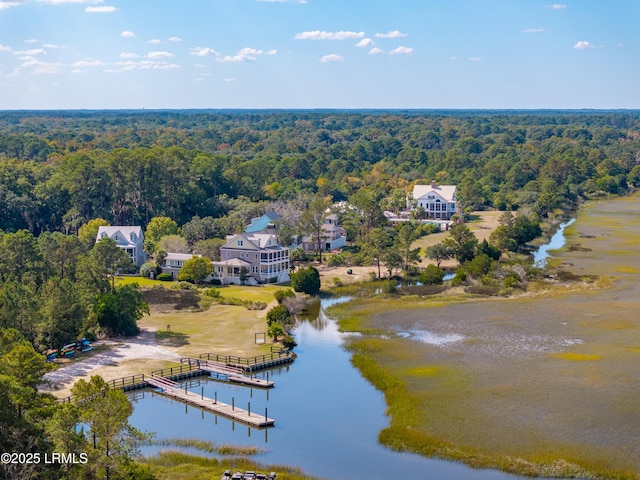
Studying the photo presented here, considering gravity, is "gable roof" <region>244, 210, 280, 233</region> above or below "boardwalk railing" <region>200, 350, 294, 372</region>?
above

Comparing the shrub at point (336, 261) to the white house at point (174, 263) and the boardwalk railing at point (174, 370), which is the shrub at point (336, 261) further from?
the boardwalk railing at point (174, 370)

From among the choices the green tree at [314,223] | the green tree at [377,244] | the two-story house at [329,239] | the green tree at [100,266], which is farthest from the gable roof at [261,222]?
the green tree at [100,266]

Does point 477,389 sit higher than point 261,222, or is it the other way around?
point 261,222

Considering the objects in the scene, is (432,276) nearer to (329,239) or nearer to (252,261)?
(252,261)

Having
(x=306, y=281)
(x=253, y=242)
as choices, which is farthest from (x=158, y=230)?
(x=306, y=281)

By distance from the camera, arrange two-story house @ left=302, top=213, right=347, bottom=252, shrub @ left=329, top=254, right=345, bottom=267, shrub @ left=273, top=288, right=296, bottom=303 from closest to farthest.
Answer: shrub @ left=273, top=288, right=296, bottom=303
shrub @ left=329, top=254, right=345, bottom=267
two-story house @ left=302, top=213, right=347, bottom=252

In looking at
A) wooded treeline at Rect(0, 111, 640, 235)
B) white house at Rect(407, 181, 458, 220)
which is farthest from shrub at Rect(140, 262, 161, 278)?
white house at Rect(407, 181, 458, 220)

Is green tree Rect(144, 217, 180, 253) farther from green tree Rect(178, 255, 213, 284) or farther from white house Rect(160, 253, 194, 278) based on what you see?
green tree Rect(178, 255, 213, 284)

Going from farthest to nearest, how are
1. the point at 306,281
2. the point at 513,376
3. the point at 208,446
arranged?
the point at 306,281 → the point at 513,376 → the point at 208,446
